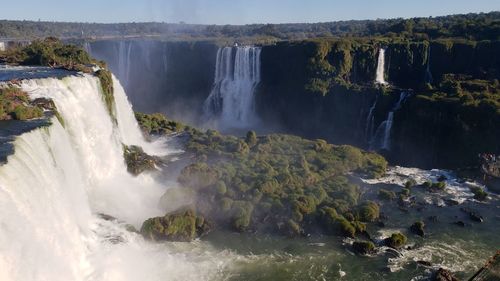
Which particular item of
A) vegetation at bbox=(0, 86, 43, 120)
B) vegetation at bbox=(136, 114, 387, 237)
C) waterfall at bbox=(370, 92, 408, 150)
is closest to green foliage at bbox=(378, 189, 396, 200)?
vegetation at bbox=(136, 114, 387, 237)

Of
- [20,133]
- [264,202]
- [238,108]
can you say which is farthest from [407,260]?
[238,108]

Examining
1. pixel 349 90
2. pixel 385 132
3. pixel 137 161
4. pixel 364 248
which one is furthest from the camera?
pixel 349 90

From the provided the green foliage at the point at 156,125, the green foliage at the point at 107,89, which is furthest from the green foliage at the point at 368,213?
the green foliage at the point at 156,125

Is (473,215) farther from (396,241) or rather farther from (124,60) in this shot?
(124,60)

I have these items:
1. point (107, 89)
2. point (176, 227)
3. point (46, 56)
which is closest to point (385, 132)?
point (107, 89)

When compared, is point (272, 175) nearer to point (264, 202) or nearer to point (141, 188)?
point (264, 202)

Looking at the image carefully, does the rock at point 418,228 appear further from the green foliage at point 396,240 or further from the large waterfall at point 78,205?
the large waterfall at point 78,205
